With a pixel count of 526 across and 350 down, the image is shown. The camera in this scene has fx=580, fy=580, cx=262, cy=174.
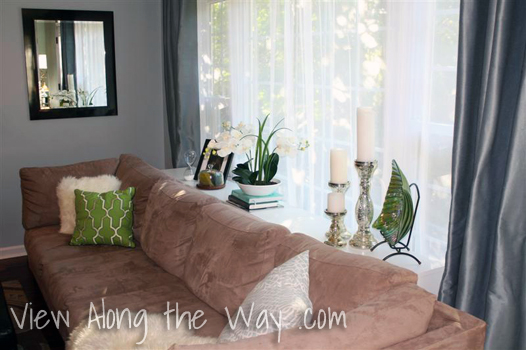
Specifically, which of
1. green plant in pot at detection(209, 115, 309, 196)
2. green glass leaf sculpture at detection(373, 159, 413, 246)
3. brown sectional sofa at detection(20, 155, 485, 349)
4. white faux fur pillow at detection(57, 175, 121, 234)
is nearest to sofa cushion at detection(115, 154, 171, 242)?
brown sectional sofa at detection(20, 155, 485, 349)

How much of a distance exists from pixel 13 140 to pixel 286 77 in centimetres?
251

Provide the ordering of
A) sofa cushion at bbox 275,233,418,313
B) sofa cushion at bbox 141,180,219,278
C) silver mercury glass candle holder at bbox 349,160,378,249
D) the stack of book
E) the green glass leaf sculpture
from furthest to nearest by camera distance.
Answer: the stack of book, sofa cushion at bbox 141,180,219,278, silver mercury glass candle holder at bbox 349,160,378,249, the green glass leaf sculpture, sofa cushion at bbox 275,233,418,313

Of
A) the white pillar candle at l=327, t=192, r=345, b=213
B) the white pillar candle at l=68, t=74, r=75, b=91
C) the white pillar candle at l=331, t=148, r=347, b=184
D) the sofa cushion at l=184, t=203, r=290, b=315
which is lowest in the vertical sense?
the sofa cushion at l=184, t=203, r=290, b=315

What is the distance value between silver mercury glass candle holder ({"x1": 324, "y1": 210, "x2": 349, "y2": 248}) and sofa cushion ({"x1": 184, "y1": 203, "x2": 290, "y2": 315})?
0.77 feet

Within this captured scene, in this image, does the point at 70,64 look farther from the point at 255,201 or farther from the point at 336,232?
the point at 336,232

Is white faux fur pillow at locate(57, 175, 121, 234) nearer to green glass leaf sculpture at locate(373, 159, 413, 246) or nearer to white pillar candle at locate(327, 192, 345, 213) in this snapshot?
white pillar candle at locate(327, 192, 345, 213)

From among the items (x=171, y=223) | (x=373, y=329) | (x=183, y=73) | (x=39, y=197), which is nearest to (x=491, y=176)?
(x=373, y=329)

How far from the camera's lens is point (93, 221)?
11.1 ft

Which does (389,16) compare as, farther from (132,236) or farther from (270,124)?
(132,236)

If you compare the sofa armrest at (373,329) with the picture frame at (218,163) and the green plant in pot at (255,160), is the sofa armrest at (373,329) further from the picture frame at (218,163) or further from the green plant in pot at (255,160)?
the picture frame at (218,163)

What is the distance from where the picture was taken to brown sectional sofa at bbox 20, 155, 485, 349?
1614 mm

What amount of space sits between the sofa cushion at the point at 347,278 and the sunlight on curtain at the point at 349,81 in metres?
0.75

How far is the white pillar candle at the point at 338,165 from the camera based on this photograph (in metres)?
2.45

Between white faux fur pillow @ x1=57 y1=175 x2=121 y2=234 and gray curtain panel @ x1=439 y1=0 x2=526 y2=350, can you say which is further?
white faux fur pillow @ x1=57 y1=175 x2=121 y2=234
